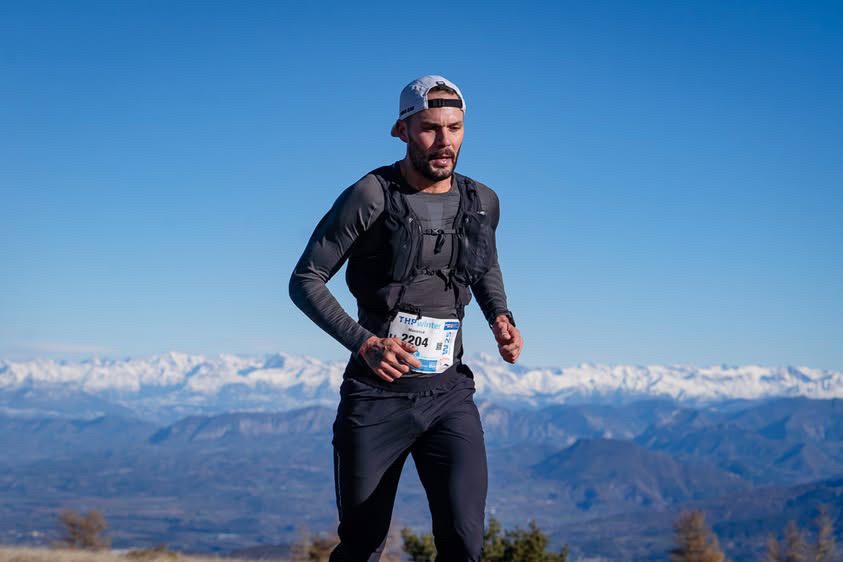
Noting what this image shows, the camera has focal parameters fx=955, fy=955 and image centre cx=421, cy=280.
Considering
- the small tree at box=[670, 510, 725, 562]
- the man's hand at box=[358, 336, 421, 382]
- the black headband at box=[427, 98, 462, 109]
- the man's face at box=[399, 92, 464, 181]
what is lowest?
the small tree at box=[670, 510, 725, 562]

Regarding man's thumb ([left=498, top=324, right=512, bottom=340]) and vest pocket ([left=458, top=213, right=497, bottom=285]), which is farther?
man's thumb ([left=498, top=324, right=512, bottom=340])

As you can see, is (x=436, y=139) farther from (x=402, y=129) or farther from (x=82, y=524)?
(x=82, y=524)

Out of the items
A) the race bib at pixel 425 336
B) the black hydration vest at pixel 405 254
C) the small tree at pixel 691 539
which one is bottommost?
the small tree at pixel 691 539

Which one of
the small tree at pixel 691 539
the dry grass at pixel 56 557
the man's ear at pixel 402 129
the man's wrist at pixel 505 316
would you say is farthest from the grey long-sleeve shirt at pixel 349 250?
the small tree at pixel 691 539

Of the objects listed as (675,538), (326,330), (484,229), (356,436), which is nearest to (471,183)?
(484,229)

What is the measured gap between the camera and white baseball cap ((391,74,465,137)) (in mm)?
5109

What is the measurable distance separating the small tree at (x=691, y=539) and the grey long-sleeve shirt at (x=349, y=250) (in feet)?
207

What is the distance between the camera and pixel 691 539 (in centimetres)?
6925

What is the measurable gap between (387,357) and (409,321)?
0.37 metres

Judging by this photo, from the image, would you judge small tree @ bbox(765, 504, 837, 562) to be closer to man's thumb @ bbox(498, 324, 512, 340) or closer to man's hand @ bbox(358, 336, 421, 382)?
man's thumb @ bbox(498, 324, 512, 340)

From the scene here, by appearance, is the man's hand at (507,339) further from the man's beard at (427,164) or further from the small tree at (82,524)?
the small tree at (82,524)

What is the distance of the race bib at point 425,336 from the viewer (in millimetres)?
5172

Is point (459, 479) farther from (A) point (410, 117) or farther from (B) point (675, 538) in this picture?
(B) point (675, 538)

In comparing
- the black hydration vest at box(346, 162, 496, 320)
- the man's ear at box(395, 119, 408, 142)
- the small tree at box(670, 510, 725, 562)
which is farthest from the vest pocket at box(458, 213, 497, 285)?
the small tree at box(670, 510, 725, 562)
